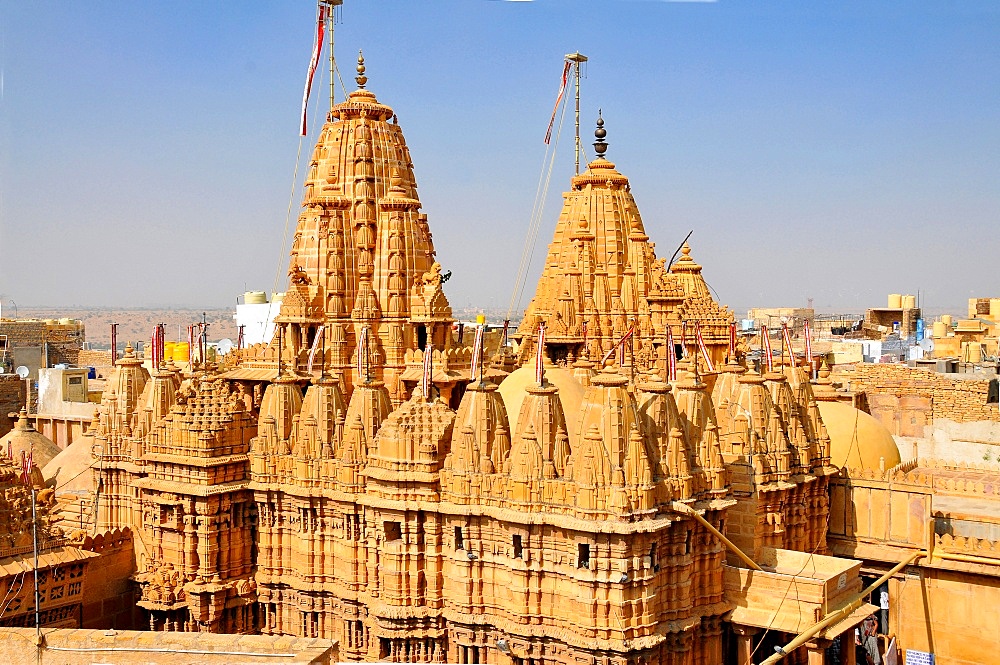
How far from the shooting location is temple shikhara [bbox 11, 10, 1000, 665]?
793 inches

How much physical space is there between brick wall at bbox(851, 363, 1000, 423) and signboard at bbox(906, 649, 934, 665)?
15.2m

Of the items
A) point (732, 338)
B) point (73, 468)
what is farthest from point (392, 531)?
point (73, 468)

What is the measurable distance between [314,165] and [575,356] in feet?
33.6

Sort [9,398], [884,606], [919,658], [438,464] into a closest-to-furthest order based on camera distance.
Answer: [438,464], [919,658], [884,606], [9,398]

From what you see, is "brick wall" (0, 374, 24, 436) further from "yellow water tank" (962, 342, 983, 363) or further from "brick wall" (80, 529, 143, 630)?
"yellow water tank" (962, 342, 983, 363)

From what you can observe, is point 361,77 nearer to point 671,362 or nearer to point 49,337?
point 671,362

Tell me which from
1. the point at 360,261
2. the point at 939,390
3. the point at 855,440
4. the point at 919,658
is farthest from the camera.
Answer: the point at 939,390

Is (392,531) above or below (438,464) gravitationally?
below

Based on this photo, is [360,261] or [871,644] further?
[360,261]

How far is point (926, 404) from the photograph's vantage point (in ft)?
132

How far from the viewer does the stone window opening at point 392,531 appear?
A: 22609 mm

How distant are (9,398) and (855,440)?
38.7m

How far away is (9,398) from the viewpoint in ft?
158

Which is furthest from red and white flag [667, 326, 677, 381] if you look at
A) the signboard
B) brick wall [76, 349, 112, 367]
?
A: brick wall [76, 349, 112, 367]
